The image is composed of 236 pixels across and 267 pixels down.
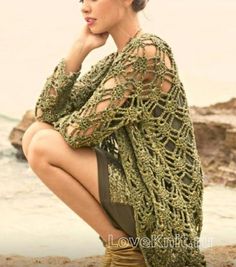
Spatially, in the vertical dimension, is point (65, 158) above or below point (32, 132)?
below

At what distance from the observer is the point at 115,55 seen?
2.43 m

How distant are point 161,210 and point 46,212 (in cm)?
314

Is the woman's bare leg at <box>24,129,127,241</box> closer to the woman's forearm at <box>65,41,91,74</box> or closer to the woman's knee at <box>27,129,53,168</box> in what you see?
the woman's knee at <box>27,129,53,168</box>

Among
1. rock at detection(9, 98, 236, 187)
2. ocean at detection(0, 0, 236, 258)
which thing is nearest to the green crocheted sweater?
ocean at detection(0, 0, 236, 258)

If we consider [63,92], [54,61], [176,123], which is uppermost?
[54,61]

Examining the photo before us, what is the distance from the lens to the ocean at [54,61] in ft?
16.7

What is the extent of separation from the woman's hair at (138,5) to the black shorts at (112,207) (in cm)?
47

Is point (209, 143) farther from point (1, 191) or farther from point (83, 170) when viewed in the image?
point (83, 170)

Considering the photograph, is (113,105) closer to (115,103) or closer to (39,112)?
(115,103)

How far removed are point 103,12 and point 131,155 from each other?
453mm

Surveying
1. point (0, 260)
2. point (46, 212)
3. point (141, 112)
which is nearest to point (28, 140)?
point (141, 112)

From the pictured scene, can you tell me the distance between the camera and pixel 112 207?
2229mm

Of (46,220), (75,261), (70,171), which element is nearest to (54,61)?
(46,220)

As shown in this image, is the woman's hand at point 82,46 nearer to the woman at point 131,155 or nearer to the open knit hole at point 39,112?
the woman at point 131,155
